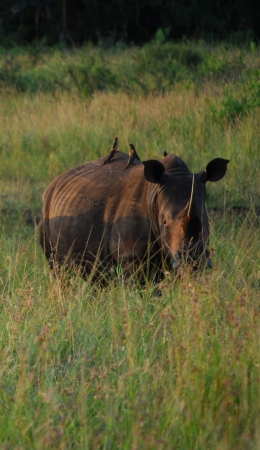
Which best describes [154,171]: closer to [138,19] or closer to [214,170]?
[214,170]

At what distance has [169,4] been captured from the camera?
28.3 meters

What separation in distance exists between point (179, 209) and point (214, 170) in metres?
0.42

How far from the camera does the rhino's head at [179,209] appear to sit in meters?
4.84

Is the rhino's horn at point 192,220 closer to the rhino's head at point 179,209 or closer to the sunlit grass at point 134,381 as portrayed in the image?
the rhino's head at point 179,209

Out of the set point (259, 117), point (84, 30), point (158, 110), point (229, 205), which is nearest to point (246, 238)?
point (229, 205)

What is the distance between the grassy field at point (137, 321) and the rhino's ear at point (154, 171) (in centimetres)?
60

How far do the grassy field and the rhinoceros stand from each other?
0.16 m

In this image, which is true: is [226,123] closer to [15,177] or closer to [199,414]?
[15,177]

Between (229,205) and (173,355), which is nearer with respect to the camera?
(173,355)

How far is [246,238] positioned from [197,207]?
1.42 meters

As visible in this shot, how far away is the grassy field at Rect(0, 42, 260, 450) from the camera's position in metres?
3.20

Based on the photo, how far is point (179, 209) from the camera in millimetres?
5090

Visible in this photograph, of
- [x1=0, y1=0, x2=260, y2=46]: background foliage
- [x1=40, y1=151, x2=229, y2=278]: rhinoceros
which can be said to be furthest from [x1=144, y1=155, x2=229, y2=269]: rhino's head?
[x1=0, y1=0, x2=260, y2=46]: background foliage

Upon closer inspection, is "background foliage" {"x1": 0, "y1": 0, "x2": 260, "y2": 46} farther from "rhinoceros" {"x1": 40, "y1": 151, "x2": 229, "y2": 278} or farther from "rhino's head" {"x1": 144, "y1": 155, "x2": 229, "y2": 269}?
"rhino's head" {"x1": 144, "y1": 155, "x2": 229, "y2": 269}
